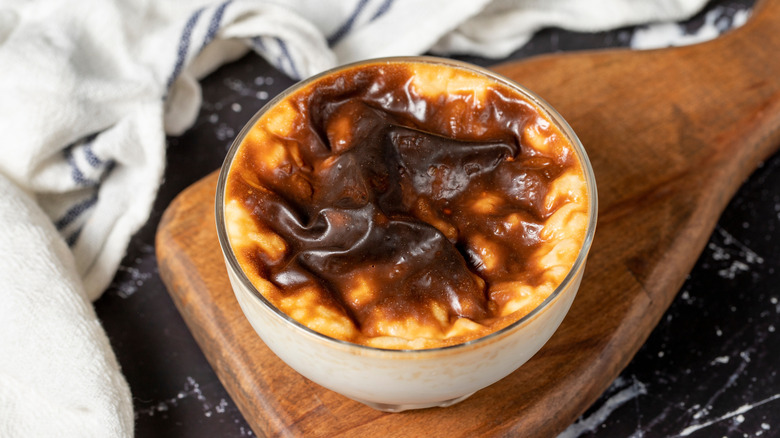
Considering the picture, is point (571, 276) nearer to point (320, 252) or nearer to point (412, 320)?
point (412, 320)

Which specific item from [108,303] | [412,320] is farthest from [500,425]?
[108,303]

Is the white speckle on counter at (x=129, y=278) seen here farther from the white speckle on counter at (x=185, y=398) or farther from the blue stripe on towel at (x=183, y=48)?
the blue stripe on towel at (x=183, y=48)

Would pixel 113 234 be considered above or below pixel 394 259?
below

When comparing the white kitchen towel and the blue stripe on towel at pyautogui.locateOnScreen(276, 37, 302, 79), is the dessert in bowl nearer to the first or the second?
the white kitchen towel

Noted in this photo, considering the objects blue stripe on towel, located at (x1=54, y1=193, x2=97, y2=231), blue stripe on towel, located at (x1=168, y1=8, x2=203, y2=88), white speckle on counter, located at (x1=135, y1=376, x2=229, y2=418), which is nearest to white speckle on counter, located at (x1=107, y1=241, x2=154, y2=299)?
blue stripe on towel, located at (x1=54, y1=193, x2=97, y2=231)

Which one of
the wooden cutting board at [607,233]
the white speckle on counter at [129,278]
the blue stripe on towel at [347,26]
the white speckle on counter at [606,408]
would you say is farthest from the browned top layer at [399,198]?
the blue stripe on towel at [347,26]
